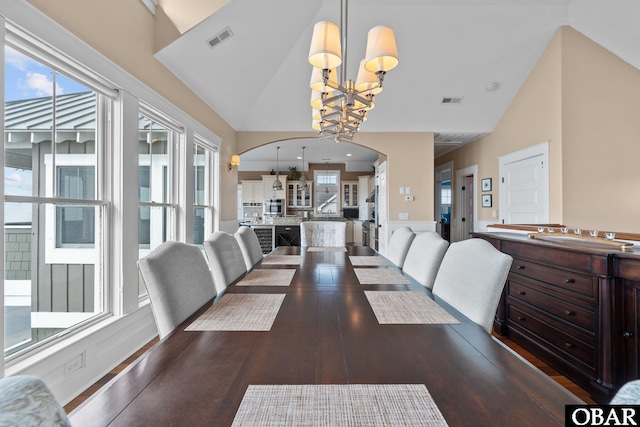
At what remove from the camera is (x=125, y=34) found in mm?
2129

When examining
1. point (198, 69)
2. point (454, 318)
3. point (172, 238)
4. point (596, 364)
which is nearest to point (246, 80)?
point (198, 69)

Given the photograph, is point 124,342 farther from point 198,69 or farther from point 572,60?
point 572,60

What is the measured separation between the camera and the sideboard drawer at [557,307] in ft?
5.78

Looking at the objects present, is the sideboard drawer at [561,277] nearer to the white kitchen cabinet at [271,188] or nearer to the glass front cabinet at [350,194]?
the glass front cabinet at [350,194]

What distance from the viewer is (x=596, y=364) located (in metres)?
1.71

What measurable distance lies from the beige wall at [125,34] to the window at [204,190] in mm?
746

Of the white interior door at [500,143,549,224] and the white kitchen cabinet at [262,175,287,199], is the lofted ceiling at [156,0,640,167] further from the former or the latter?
the white kitchen cabinet at [262,175,287,199]

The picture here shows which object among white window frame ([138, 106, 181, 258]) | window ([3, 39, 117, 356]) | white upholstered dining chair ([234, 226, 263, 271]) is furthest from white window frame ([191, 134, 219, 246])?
window ([3, 39, 117, 356])

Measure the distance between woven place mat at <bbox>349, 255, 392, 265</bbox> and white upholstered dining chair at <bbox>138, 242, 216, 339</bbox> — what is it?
115 cm

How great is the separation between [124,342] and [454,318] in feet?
7.48

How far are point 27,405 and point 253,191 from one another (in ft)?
29.4

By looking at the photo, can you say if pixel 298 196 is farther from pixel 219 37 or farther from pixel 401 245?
pixel 401 245

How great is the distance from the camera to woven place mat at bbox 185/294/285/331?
1.06 metres

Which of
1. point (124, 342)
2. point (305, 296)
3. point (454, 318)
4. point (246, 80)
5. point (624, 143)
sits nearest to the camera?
point (454, 318)
